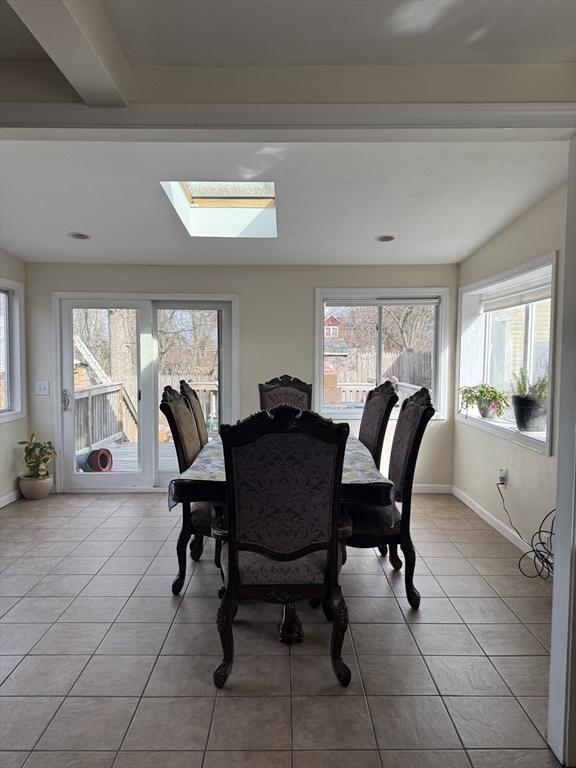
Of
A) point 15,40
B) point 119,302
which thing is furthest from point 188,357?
point 15,40

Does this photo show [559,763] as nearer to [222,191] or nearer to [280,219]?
[280,219]

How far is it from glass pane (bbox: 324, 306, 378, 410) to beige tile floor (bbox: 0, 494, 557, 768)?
189 centimetres

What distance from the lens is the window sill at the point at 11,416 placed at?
435 cm

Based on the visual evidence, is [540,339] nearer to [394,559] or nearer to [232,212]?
[394,559]

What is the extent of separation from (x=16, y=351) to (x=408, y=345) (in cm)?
375

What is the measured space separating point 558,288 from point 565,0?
1.86m

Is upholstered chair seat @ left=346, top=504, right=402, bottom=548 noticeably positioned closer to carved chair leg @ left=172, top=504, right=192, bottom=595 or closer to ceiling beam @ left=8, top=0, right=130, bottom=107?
carved chair leg @ left=172, top=504, right=192, bottom=595

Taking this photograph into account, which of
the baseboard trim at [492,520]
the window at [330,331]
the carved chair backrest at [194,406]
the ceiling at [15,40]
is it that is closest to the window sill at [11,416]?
the carved chair backrest at [194,406]

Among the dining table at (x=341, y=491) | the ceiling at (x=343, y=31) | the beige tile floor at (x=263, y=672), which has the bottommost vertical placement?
the beige tile floor at (x=263, y=672)

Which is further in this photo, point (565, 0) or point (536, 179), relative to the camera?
point (536, 179)

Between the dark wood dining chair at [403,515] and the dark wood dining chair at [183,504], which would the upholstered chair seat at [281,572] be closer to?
the dark wood dining chair at [403,515]

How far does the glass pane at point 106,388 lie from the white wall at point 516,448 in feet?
10.5

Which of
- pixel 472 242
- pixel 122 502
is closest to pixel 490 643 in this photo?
pixel 472 242

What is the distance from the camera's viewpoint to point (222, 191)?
4059mm
